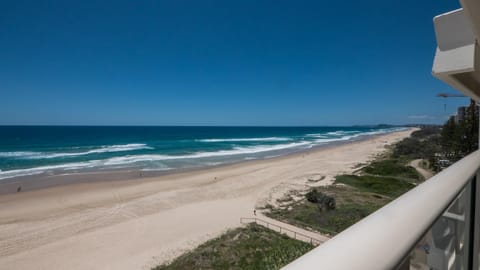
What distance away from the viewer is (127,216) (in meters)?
12.3

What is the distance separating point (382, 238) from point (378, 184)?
1992 cm

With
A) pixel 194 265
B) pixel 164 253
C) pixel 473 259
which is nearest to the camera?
pixel 473 259

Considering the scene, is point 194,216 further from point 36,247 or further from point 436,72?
point 436,72

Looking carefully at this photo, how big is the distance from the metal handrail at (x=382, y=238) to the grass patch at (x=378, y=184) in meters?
17.3

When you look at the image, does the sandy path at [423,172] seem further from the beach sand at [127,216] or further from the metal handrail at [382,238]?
the metal handrail at [382,238]

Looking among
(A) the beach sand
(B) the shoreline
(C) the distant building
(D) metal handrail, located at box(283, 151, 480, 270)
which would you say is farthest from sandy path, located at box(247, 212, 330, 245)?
(C) the distant building

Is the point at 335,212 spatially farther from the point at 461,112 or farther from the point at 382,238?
the point at 461,112

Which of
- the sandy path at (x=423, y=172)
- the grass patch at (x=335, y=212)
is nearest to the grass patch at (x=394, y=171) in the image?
the sandy path at (x=423, y=172)

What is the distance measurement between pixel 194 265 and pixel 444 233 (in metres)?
8.11

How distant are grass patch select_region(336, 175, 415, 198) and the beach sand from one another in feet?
5.00

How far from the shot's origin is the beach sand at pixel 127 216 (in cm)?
886

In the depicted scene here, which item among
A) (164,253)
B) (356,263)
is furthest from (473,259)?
(164,253)

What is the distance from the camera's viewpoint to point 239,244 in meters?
9.03

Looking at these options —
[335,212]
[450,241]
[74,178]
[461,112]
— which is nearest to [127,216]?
[335,212]
